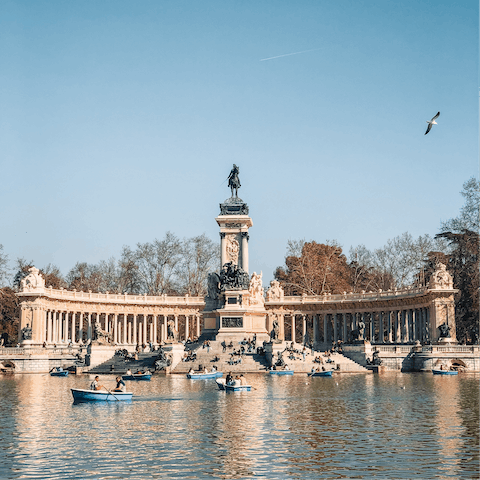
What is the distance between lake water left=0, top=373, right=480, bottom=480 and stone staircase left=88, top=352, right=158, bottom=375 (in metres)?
19.1

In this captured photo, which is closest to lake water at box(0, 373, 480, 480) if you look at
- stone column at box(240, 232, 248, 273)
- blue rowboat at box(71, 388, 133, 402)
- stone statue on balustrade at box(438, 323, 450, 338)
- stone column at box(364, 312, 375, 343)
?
blue rowboat at box(71, 388, 133, 402)

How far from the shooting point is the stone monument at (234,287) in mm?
63344

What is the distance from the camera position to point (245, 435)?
67.8 feet

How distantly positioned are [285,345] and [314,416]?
2978 centimetres

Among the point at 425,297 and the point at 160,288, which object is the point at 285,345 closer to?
the point at 425,297

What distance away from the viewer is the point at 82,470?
1605 centimetres

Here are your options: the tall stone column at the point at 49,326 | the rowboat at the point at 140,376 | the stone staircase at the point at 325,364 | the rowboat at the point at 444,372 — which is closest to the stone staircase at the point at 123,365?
the rowboat at the point at 140,376

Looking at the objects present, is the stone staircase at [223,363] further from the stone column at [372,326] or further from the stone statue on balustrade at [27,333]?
the stone column at [372,326]

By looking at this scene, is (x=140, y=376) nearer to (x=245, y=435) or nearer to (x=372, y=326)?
(x=245, y=435)

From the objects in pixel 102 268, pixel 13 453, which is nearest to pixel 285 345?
pixel 13 453

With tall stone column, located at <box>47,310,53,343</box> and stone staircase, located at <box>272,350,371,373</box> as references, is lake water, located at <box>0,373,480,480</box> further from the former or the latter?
tall stone column, located at <box>47,310,53,343</box>

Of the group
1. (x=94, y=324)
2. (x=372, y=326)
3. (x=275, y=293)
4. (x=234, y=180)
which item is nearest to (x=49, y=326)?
(x=94, y=324)

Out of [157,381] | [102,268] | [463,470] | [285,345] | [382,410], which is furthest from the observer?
[102,268]

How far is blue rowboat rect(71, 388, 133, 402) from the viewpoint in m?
29.3
